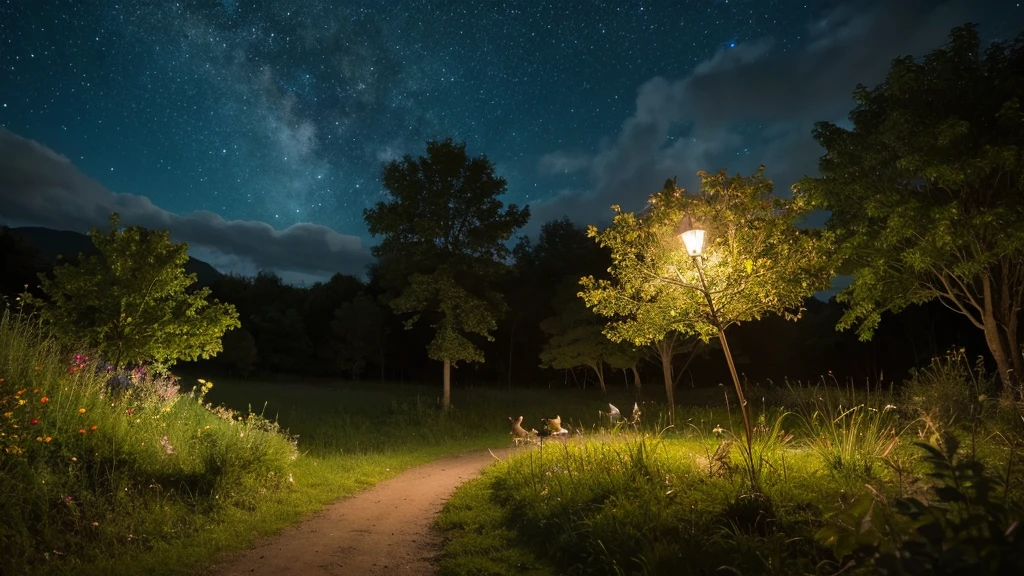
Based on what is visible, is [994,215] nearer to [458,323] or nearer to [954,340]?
[458,323]

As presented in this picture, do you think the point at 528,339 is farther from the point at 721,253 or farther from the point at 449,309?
the point at 721,253

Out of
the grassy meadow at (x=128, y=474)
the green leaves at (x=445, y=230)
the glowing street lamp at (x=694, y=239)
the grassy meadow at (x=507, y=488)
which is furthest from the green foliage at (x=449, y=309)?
the glowing street lamp at (x=694, y=239)

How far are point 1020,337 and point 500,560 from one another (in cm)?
2220

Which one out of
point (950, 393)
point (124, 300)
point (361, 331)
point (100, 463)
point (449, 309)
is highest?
point (361, 331)

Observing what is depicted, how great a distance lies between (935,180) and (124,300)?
17.3m

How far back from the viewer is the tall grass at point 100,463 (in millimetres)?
5543

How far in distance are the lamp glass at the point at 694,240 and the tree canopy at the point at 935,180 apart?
20.7 feet

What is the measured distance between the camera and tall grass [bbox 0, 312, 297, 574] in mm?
5543

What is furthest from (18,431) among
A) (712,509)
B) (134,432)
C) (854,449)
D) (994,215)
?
(994,215)

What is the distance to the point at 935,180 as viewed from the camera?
12.3 m

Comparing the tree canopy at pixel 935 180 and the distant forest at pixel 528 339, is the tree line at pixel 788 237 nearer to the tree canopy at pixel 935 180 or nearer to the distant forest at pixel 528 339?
the tree canopy at pixel 935 180

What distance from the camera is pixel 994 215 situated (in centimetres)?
1097

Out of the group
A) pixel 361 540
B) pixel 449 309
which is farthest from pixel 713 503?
pixel 449 309

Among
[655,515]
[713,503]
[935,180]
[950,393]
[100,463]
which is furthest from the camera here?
[935,180]
